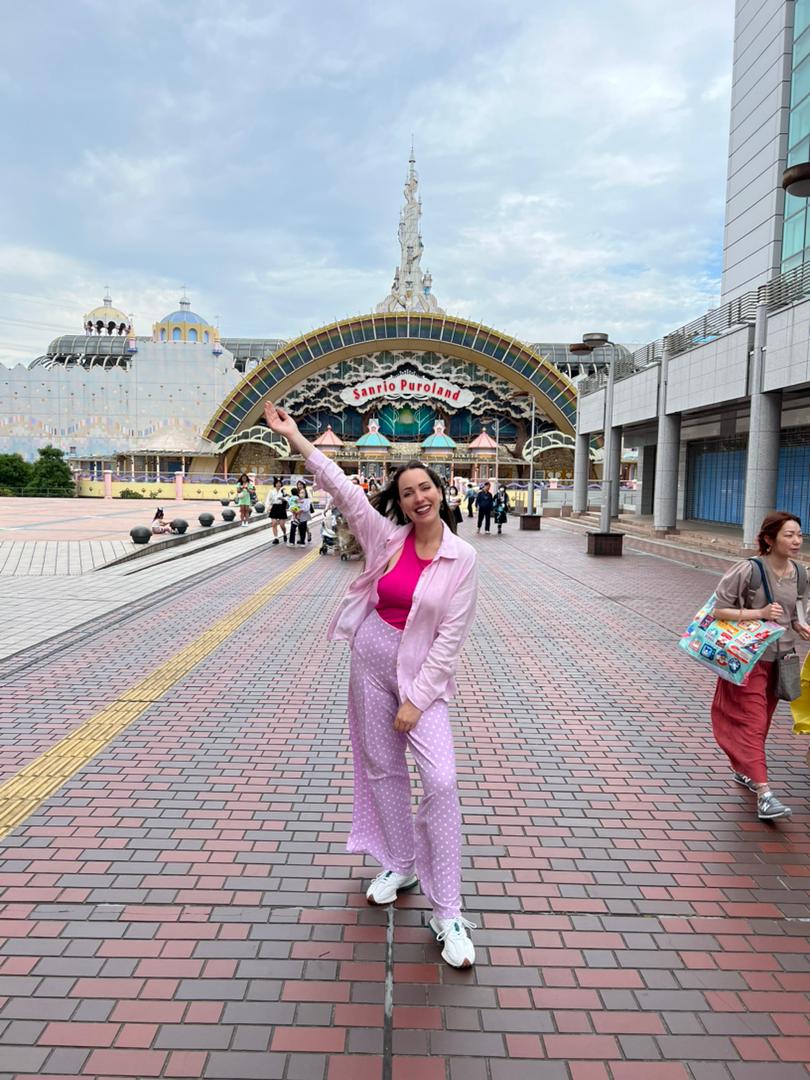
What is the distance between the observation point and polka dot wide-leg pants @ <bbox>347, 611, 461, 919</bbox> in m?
2.78

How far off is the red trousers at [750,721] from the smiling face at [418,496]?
224 centimetres

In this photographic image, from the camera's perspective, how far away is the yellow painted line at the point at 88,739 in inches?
156

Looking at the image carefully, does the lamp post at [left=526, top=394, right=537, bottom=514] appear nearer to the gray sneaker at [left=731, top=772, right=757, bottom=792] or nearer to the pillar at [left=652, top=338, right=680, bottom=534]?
the pillar at [left=652, top=338, right=680, bottom=534]

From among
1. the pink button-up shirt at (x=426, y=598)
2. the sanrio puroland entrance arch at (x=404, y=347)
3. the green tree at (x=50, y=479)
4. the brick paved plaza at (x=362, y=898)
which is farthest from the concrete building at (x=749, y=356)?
the green tree at (x=50, y=479)

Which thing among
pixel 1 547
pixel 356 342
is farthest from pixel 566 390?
pixel 1 547

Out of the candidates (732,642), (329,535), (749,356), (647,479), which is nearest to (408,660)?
(732,642)

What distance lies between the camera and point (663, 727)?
17.6ft

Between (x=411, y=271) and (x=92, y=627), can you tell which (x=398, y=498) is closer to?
(x=92, y=627)

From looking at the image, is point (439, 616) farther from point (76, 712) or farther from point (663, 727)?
point (76, 712)

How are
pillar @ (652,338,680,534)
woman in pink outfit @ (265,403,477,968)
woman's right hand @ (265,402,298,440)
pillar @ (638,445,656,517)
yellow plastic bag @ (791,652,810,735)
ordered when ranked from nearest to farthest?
woman in pink outfit @ (265,403,477,968), woman's right hand @ (265,402,298,440), yellow plastic bag @ (791,652,810,735), pillar @ (652,338,680,534), pillar @ (638,445,656,517)

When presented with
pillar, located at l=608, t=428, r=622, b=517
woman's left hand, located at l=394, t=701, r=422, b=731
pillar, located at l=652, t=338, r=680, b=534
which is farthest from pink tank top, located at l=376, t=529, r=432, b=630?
pillar, located at l=608, t=428, r=622, b=517

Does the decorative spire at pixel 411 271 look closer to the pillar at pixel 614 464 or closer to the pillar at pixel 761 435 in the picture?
the pillar at pixel 614 464

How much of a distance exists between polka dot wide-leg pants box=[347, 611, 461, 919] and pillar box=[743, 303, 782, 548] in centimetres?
1453

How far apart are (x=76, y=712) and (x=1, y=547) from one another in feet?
38.8
